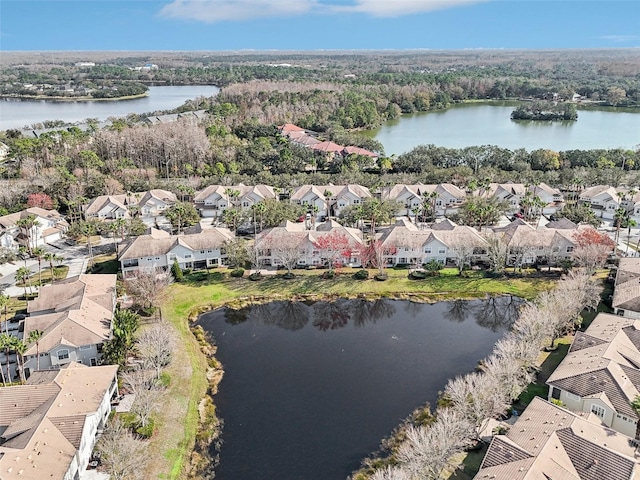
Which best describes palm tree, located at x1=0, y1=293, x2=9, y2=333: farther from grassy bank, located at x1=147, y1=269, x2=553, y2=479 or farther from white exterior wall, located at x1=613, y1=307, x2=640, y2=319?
white exterior wall, located at x1=613, y1=307, x2=640, y2=319

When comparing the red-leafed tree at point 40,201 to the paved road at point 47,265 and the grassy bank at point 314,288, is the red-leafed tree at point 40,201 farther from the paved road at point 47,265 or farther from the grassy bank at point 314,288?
the grassy bank at point 314,288

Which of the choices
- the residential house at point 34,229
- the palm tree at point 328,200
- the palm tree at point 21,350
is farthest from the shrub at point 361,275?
the residential house at point 34,229

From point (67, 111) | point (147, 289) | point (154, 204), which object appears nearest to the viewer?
point (147, 289)

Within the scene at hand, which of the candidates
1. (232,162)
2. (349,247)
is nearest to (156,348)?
(349,247)

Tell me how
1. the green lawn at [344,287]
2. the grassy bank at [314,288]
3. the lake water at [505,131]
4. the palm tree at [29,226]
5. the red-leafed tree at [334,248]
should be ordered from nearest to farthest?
the grassy bank at [314,288]
the green lawn at [344,287]
the red-leafed tree at [334,248]
the palm tree at [29,226]
the lake water at [505,131]

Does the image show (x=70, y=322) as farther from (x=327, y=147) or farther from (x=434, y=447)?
(x=327, y=147)

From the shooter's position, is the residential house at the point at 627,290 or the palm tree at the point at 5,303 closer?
the palm tree at the point at 5,303
